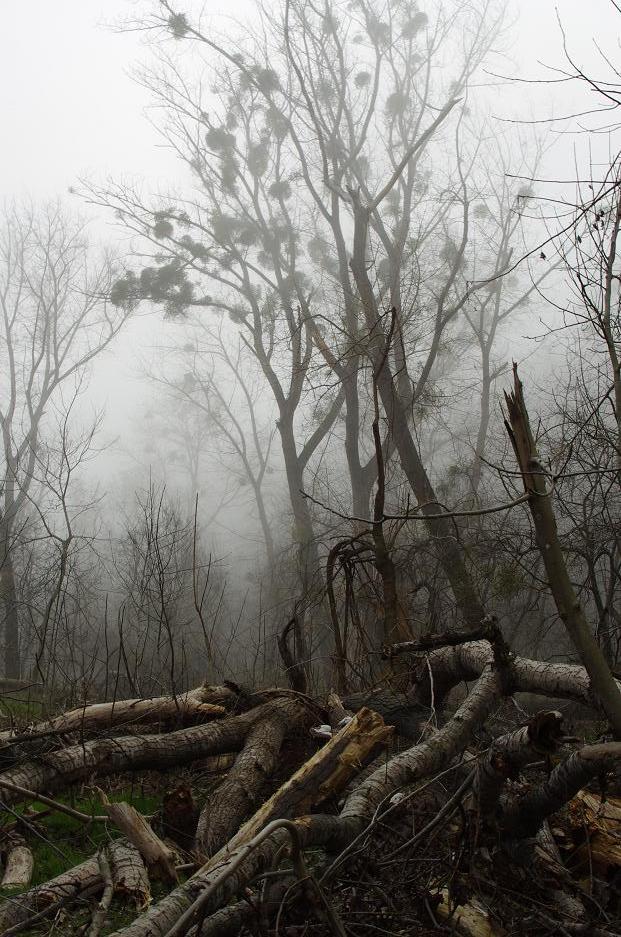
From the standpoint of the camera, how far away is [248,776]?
3.84 meters

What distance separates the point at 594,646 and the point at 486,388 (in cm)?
2173

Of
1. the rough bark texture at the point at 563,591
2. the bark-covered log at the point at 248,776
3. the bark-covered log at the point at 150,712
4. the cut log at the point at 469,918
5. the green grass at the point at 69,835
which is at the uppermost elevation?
the rough bark texture at the point at 563,591

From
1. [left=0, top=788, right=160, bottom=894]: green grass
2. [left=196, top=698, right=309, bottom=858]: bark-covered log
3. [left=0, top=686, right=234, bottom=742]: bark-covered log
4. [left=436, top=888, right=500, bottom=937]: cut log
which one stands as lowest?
[left=436, top=888, right=500, bottom=937]: cut log

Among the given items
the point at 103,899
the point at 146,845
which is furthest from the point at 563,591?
the point at 146,845

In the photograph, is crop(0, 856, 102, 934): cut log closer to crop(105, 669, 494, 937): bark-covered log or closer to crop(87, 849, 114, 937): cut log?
crop(87, 849, 114, 937): cut log

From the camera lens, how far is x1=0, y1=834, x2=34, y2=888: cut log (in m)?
3.15

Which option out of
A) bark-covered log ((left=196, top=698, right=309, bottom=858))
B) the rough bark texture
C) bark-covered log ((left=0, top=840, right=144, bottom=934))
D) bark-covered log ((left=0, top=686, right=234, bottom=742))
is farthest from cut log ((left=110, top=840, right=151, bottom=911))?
the rough bark texture

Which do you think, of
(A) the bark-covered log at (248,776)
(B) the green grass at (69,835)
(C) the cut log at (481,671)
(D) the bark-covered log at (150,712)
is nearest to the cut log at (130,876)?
(B) the green grass at (69,835)

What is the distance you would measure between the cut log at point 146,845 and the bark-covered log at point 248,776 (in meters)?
0.26

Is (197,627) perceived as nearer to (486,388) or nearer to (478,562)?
(486,388)

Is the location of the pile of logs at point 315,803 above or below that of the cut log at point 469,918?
above

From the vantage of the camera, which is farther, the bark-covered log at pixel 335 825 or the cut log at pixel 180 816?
the cut log at pixel 180 816

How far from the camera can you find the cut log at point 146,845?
3020 mm

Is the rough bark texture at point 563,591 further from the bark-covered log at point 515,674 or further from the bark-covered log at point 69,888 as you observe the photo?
the bark-covered log at point 69,888
